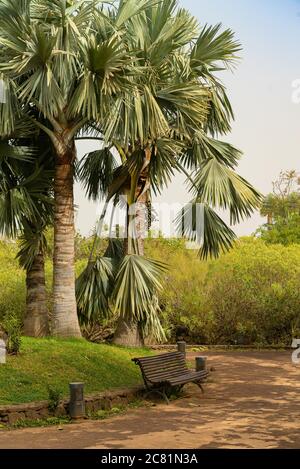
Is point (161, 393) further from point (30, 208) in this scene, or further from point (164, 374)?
point (30, 208)

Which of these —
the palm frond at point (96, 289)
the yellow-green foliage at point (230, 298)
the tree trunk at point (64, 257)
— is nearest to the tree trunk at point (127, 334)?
the palm frond at point (96, 289)

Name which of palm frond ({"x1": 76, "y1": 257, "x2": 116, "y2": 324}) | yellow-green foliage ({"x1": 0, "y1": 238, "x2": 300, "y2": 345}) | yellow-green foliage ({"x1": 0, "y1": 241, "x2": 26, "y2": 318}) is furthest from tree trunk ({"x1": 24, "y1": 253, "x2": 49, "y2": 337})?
yellow-green foliage ({"x1": 0, "y1": 238, "x2": 300, "y2": 345})

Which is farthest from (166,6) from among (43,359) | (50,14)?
(43,359)

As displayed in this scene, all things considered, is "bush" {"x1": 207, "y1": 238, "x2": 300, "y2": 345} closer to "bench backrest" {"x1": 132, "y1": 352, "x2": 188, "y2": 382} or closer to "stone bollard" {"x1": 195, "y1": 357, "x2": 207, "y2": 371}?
"stone bollard" {"x1": 195, "y1": 357, "x2": 207, "y2": 371}

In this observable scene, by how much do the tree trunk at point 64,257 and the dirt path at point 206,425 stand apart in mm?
2699

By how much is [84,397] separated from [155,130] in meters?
5.07

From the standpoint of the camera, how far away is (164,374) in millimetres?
10766

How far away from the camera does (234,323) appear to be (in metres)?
18.9

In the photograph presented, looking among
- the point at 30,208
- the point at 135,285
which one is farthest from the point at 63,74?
the point at 135,285

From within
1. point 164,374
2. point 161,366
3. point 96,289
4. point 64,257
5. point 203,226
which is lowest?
point 164,374

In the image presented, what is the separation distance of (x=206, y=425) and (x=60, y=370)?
2942 mm

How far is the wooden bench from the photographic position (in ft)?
33.9

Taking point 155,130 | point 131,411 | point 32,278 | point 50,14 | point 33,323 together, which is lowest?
point 131,411
